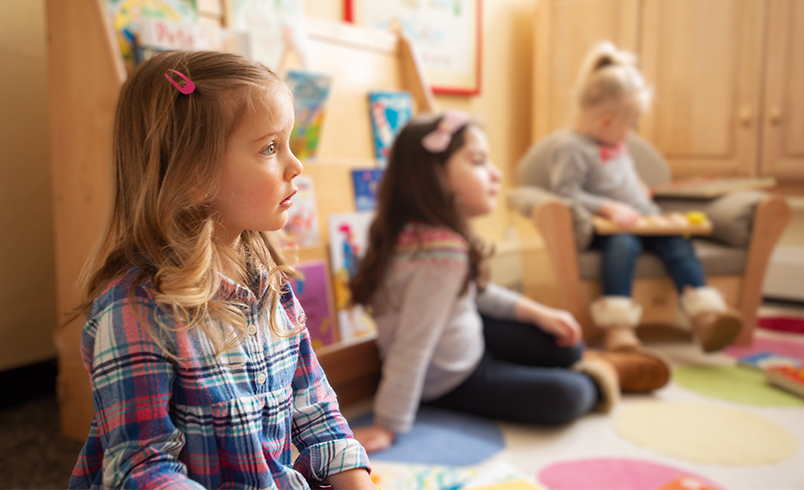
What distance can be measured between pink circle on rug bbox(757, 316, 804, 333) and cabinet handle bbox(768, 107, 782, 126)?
2.83 ft

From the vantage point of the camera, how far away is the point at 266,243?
64cm

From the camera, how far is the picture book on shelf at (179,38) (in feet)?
4.08

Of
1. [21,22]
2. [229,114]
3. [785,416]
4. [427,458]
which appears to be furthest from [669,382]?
[21,22]

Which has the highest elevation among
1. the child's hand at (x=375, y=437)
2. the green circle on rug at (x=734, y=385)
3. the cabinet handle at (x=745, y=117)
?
the cabinet handle at (x=745, y=117)

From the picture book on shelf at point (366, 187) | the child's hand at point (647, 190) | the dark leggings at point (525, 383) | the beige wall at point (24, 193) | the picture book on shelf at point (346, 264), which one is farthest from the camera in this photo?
the child's hand at point (647, 190)

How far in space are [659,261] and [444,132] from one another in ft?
3.67

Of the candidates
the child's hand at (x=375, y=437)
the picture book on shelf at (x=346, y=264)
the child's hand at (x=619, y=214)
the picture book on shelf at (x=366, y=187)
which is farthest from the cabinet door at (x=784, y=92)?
the child's hand at (x=375, y=437)

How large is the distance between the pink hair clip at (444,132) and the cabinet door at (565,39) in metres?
1.71

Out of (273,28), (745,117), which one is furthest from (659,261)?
(273,28)

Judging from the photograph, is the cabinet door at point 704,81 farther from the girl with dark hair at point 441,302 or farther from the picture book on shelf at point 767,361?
the girl with dark hair at point 441,302

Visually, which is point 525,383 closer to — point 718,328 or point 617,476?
point 617,476

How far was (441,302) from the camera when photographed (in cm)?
132

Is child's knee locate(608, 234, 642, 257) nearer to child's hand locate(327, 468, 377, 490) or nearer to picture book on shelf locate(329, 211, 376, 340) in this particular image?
picture book on shelf locate(329, 211, 376, 340)

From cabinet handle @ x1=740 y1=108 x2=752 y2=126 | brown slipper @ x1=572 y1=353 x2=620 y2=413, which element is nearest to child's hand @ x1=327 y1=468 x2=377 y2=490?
brown slipper @ x1=572 y1=353 x2=620 y2=413
